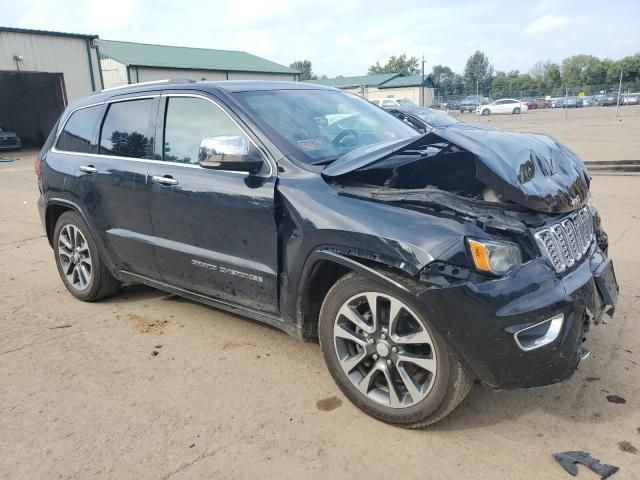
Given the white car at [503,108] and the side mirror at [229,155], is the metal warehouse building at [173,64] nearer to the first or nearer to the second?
the white car at [503,108]

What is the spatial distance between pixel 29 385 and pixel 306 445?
191 cm

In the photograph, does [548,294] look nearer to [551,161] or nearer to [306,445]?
[551,161]

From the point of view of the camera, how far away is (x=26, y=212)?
32.0 ft

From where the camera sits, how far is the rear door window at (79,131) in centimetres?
458

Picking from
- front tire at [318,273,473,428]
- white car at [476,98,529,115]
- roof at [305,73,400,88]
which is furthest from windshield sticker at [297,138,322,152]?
roof at [305,73,400,88]

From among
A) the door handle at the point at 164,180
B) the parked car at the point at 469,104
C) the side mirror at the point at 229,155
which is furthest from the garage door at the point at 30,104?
the parked car at the point at 469,104

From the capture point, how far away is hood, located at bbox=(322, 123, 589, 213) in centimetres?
268

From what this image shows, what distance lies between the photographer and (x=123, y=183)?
13.6ft

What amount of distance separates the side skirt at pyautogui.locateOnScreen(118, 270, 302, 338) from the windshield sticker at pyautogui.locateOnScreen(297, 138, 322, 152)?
106 centimetres

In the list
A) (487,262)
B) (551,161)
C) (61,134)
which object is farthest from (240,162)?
(61,134)

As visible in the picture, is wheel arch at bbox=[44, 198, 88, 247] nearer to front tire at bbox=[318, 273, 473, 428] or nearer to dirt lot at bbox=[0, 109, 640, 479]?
dirt lot at bbox=[0, 109, 640, 479]

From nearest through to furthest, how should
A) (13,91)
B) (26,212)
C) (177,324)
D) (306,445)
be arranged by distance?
(306,445), (177,324), (26,212), (13,91)

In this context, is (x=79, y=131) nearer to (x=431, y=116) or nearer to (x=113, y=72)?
(x=431, y=116)

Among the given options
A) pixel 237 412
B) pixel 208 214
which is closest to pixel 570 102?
pixel 208 214
